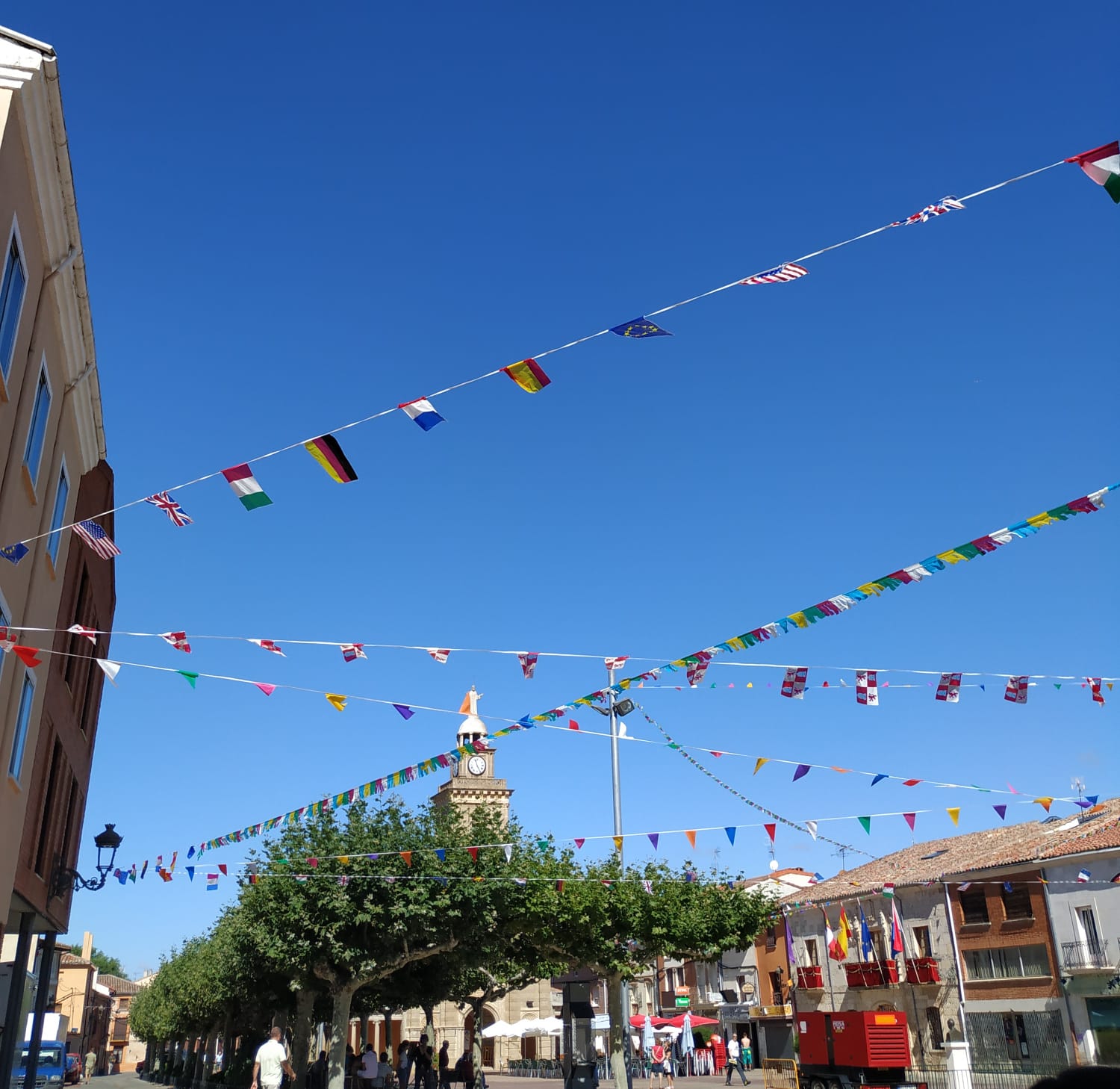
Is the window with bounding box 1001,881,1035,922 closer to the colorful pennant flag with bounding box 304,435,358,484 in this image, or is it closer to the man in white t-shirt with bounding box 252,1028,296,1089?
the man in white t-shirt with bounding box 252,1028,296,1089

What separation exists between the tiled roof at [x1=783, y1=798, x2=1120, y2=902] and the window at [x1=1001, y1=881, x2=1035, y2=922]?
0.85 meters

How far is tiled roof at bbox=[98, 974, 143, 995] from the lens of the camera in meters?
118

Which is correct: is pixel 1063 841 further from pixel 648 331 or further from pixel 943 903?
pixel 648 331

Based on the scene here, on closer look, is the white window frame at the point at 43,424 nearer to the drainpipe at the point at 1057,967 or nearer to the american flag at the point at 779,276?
the american flag at the point at 779,276

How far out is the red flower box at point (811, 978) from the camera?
4494cm

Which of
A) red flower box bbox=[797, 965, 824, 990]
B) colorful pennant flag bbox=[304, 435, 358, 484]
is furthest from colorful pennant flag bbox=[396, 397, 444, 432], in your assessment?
red flower box bbox=[797, 965, 824, 990]

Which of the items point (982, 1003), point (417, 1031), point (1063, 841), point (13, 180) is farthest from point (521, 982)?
point (13, 180)

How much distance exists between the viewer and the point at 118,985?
12288 centimetres

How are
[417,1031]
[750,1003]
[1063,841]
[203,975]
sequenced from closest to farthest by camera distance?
[1063,841]
[203,975]
[750,1003]
[417,1031]

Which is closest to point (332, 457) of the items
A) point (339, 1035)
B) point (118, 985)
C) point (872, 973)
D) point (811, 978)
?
point (339, 1035)

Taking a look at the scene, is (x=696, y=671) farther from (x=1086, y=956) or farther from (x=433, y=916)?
(x=1086, y=956)

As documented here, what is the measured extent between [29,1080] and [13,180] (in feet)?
52.8

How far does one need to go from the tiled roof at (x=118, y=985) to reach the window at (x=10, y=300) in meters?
122

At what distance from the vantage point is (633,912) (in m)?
28.6
